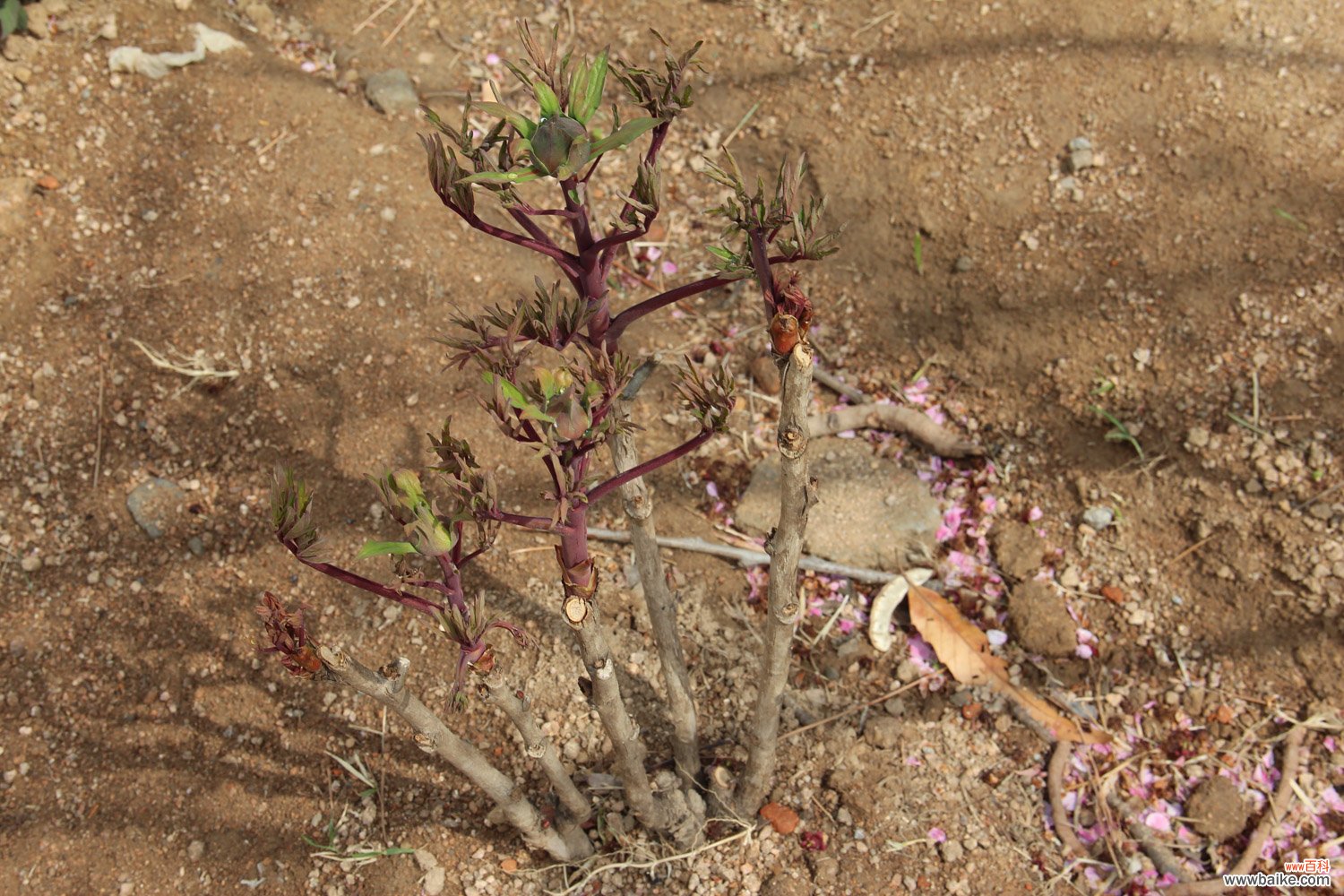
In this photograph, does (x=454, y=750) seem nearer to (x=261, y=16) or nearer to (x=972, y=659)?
(x=972, y=659)

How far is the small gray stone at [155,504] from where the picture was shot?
2.76 meters

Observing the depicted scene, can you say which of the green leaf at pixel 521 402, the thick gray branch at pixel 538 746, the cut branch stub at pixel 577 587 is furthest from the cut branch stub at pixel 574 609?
the green leaf at pixel 521 402

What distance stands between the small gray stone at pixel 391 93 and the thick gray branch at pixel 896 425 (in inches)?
73.7

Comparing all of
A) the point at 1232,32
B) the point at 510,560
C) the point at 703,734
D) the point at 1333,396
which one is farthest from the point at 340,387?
the point at 1232,32

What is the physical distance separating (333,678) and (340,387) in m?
1.59

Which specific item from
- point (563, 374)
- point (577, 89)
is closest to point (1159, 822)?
point (563, 374)

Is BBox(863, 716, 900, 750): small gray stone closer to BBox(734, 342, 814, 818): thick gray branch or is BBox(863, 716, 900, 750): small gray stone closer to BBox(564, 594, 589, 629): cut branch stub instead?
BBox(734, 342, 814, 818): thick gray branch

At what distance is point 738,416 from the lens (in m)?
3.27

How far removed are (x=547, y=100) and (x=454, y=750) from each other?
3.82ft

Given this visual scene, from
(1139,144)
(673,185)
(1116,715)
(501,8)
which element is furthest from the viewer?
(501,8)

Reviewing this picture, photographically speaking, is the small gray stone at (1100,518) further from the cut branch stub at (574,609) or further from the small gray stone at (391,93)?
the small gray stone at (391,93)

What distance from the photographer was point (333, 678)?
1541 millimetres

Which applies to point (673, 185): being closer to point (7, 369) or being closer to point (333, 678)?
point (7, 369)

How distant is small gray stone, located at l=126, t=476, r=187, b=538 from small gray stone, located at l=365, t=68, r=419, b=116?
5.18 ft
